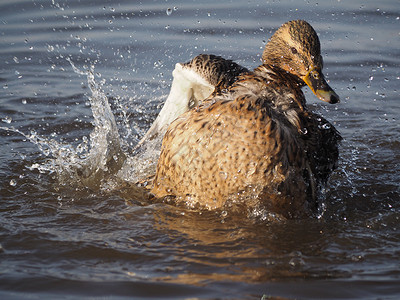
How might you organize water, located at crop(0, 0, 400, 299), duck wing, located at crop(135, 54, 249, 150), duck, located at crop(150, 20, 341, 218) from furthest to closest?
1. duck wing, located at crop(135, 54, 249, 150)
2. duck, located at crop(150, 20, 341, 218)
3. water, located at crop(0, 0, 400, 299)

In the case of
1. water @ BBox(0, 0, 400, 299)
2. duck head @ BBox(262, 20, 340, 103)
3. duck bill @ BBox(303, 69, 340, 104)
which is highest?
duck head @ BBox(262, 20, 340, 103)

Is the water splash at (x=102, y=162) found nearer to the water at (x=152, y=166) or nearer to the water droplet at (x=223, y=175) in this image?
the water at (x=152, y=166)

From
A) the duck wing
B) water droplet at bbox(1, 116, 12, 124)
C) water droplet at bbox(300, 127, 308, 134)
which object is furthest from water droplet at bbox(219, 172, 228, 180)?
water droplet at bbox(1, 116, 12, 124)

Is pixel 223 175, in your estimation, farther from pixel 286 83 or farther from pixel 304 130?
pixel 286 83

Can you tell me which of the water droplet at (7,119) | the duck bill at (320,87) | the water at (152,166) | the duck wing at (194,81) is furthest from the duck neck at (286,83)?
the water droplet at (7,119)

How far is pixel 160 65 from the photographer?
8242 mm

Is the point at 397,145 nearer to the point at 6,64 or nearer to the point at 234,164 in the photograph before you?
the point at 234,164

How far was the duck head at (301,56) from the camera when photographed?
4195 mm

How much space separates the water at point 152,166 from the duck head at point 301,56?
911 mm

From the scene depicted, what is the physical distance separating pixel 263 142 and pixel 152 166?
157 cm

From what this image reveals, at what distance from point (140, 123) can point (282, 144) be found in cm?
319


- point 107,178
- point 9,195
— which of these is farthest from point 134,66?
point 9,195

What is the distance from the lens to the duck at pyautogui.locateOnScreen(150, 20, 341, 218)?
4.06 metres

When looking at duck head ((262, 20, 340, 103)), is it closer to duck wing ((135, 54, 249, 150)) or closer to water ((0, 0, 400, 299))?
duck wing ((135, 54, 249, 150))
